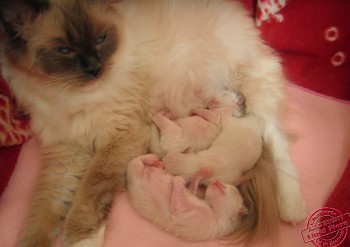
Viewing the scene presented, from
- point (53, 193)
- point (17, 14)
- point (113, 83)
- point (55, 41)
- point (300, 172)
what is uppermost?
point (17, 14)

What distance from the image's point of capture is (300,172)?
1.52 meters

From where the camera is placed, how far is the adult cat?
1.23 metres

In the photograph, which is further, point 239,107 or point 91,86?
point 239,107

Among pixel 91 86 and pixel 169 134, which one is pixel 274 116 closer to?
pixel 169 134

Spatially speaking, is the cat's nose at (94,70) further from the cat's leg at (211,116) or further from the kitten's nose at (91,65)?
the cat's leg at (211,116)

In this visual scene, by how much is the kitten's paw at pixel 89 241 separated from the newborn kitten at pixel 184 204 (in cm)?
17

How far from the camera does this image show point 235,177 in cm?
140

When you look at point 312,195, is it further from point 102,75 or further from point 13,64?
point 13,64

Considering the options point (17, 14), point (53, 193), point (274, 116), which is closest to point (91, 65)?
point (17, 14)

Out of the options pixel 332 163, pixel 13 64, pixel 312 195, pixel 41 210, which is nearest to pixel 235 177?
pixel 312 195

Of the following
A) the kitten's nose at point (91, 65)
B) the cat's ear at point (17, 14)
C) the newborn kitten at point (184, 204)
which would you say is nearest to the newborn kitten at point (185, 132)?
the newborn kitten at point (184, 204)

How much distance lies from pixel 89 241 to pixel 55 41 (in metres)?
0.69

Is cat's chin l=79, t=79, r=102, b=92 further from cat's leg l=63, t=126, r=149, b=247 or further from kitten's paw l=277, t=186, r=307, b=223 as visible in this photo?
kitten's paw l=277, t=186, r=307, b=223

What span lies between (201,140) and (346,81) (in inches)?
31.4
